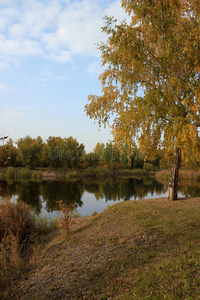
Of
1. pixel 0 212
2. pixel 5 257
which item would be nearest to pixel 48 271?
pixel 5 257

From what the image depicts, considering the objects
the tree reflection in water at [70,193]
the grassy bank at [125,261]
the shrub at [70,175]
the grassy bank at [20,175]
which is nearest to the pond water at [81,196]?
the tree reflection in water at [70,193]

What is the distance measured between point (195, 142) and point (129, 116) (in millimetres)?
3002

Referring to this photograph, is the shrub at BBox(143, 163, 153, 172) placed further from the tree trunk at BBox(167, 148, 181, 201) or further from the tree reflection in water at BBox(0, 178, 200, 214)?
the tree trunk at BBox(167, 148, 181, 201)

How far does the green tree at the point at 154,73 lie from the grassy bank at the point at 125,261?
3440 mm

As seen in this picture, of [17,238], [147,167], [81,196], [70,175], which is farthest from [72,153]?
[17,238]

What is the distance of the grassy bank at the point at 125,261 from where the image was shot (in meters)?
4.79

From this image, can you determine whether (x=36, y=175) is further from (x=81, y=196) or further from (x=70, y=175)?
(x=81, y=196)

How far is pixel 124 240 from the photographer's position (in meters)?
7.19

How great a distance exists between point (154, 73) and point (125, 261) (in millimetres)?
8792

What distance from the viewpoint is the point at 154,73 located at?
10828 mm

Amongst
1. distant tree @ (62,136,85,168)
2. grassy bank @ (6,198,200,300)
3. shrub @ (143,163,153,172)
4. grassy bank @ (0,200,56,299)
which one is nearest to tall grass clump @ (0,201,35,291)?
grassy bank @ (0,200,56,299)

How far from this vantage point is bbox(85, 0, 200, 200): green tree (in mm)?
9586

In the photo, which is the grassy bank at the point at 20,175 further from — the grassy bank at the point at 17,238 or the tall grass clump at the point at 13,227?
the tall grass clump at the point at 13,227

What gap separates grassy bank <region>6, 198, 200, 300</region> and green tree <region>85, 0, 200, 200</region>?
11.3 ft
